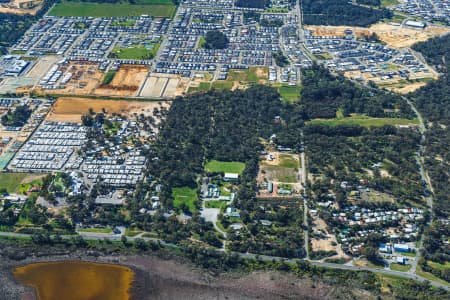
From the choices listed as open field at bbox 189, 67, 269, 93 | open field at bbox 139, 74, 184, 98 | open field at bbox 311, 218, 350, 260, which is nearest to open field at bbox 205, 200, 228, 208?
open field at bbox 311, 218, 350, 260

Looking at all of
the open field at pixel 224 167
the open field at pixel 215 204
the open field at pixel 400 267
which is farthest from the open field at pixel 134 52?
the open field at pixel 400 267

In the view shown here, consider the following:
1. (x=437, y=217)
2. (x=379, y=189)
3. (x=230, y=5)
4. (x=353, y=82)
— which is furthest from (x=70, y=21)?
(x=437, y=217)

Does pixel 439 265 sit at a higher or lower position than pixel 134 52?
lower

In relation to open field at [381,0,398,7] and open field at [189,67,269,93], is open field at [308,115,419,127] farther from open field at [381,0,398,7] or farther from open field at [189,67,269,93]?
open field at [381,0,398,7]

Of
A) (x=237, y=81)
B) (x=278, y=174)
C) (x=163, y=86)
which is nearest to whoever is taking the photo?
(x=278, y=174)

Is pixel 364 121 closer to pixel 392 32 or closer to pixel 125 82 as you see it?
pixel 392 32

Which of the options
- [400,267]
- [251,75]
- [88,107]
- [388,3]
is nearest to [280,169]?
[400,267]

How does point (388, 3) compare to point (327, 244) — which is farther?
point (388, 3)
